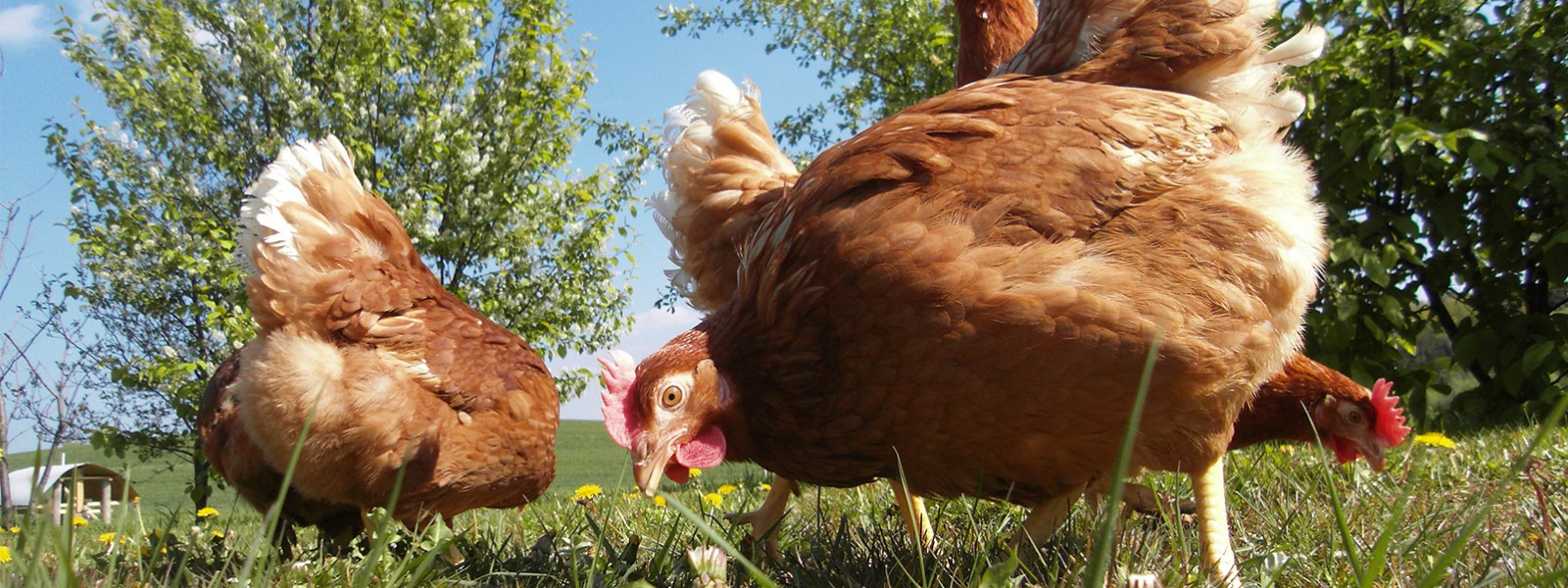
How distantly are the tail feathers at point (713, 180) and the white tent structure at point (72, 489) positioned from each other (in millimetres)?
1902

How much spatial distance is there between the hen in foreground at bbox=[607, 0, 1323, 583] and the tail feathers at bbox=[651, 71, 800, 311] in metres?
1.00

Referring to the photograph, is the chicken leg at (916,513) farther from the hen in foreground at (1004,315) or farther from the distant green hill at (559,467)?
the distant green hill at (559,467)

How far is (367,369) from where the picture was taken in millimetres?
3432

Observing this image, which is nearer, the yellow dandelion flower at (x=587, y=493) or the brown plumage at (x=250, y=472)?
the brown plumage at (x=250, y=472)

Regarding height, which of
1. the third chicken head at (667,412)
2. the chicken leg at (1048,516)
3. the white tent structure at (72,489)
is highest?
the white tent structure at (72,489)

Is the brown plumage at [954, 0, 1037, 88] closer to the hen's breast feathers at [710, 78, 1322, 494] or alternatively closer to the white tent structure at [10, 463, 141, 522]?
the hen's breast feathers at [710, 78, 1322, 494]

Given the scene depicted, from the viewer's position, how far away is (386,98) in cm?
893

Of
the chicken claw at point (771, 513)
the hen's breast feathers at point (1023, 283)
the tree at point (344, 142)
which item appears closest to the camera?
the hen's breast feathers at point (1023, 283)

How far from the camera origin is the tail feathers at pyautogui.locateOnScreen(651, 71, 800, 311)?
3.44 metres

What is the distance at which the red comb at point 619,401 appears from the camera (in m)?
2.18

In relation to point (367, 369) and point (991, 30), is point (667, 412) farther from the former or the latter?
point (991, 30)

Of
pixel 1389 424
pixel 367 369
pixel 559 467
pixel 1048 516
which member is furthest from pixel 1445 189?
pixel 559 467

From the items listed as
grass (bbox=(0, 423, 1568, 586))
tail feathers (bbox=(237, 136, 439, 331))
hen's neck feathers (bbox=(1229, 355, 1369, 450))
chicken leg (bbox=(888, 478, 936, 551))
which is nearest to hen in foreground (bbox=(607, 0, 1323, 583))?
grass (bbox=(0, 423, 1568, 586))

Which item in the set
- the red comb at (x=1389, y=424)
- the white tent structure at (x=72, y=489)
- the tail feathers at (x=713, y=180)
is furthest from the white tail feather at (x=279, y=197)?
the red comb at (x=1389, y=424)
